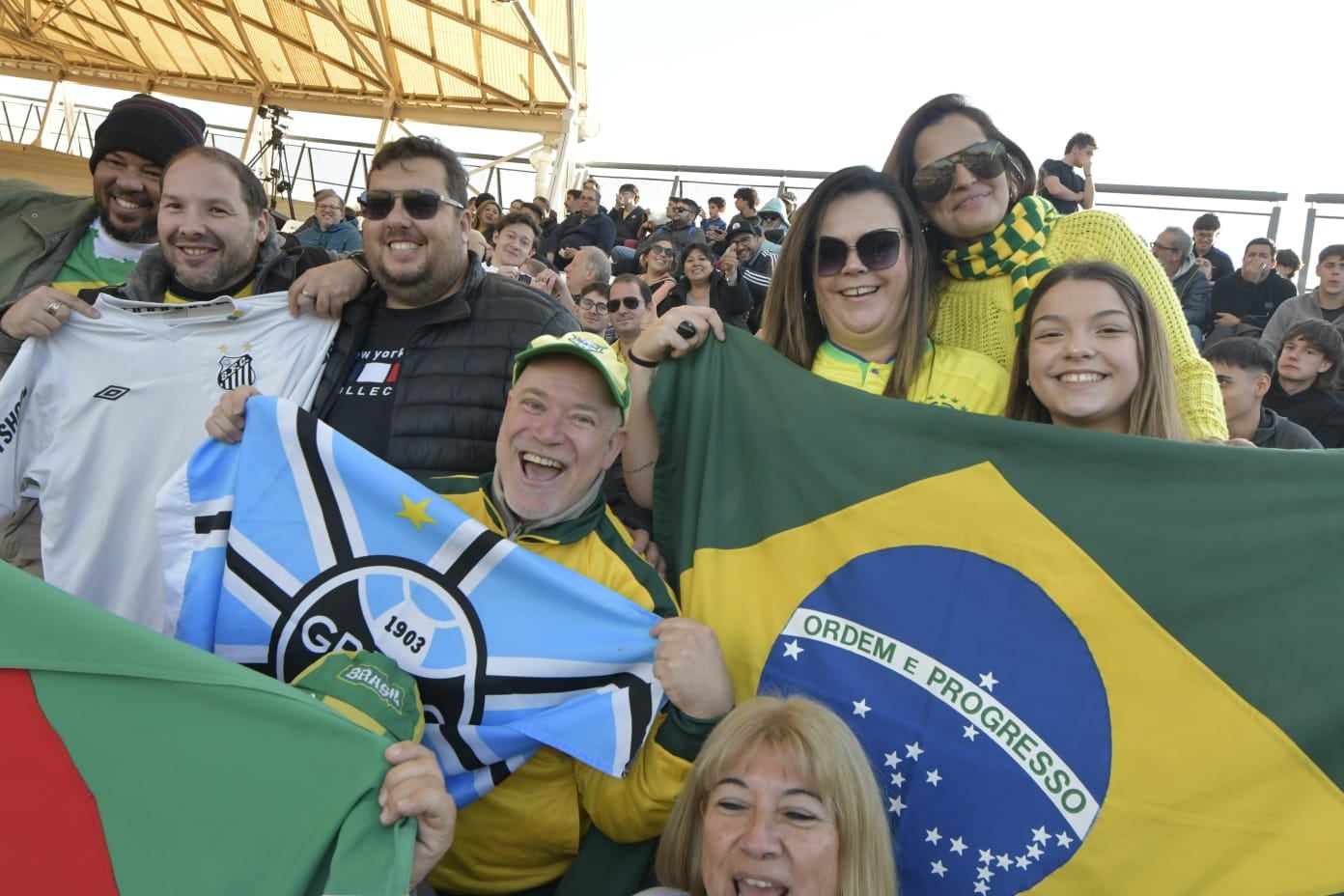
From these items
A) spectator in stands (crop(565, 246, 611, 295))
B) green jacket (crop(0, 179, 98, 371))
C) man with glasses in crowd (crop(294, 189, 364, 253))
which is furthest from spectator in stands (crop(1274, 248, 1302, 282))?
green jacket (crop(0, 179, 98, 371))

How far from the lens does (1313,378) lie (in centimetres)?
586

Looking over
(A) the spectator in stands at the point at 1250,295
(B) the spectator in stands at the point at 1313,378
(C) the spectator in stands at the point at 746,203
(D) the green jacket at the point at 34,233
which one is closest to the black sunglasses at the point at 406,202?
(D) the green jacket at the point at 34,233

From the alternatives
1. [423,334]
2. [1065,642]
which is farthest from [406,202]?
[1065,642]

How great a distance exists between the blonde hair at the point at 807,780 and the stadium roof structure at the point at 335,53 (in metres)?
16.6

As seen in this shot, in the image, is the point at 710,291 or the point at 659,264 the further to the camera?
the point at 659,264

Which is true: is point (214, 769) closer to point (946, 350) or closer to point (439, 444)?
point (439, 444)

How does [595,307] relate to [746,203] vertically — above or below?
below

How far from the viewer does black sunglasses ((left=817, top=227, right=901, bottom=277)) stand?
258 centimetres

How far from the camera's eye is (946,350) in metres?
2.71

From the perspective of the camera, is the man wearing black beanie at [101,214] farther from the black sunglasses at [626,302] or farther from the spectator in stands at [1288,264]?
the spectator in stands at [1288,264]

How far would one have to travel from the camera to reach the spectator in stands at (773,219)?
9.87 m

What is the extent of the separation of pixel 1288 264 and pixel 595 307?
705 cm

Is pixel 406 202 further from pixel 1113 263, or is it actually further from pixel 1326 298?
pixel 1326 298

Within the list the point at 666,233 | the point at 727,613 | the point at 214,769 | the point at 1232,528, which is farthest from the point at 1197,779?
the point at 666,233
